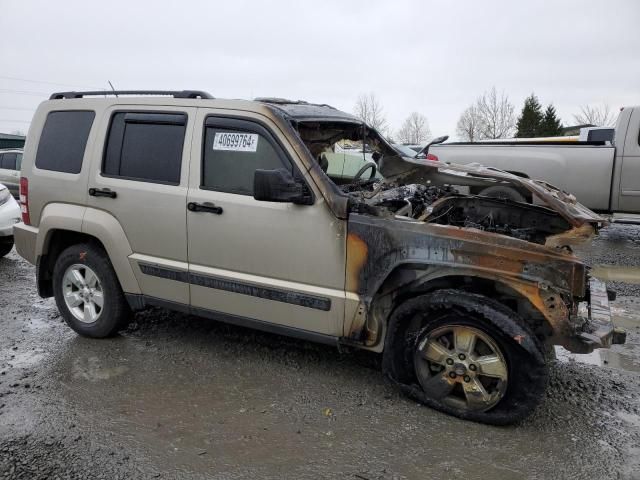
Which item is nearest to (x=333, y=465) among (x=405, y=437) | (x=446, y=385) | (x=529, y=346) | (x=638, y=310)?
(x=405, y=437)

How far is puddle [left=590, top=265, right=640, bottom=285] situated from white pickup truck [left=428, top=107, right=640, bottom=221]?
1.89 metres

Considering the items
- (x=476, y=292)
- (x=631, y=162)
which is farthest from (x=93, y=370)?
(x=631, y=162)

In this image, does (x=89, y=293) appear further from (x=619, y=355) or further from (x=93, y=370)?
(x=619, y=355)

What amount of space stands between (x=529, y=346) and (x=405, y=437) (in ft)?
2.88

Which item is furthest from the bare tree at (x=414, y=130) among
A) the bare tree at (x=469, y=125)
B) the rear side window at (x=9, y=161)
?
the rear side window at (x=9, y=161)

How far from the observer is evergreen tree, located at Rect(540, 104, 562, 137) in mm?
34281

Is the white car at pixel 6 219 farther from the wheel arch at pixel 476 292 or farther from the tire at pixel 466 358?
the tire at pixel 466 358

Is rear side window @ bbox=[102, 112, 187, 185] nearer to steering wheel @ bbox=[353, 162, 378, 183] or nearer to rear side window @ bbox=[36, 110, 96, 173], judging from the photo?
rear side window @ bbox=[36, 110, 96, 173]

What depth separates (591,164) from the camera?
865 centimetres

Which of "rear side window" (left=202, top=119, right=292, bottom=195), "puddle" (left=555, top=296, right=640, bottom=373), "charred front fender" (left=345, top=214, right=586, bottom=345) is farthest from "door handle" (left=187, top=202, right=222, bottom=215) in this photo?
"puddle" (left=555, top=296, right=640, bottom=373)

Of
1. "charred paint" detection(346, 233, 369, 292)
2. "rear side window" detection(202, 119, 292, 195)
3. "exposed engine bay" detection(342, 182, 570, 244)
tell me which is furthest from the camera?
"exposed engine bay" detection(342, 182, 570, 244)

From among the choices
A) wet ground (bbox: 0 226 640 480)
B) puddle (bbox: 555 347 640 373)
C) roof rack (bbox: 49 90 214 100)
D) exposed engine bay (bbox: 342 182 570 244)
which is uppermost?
roof rack (bbox: 49 90 214 100)

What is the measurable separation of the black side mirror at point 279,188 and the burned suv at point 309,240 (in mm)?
12

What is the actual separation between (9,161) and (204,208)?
11577 mm
